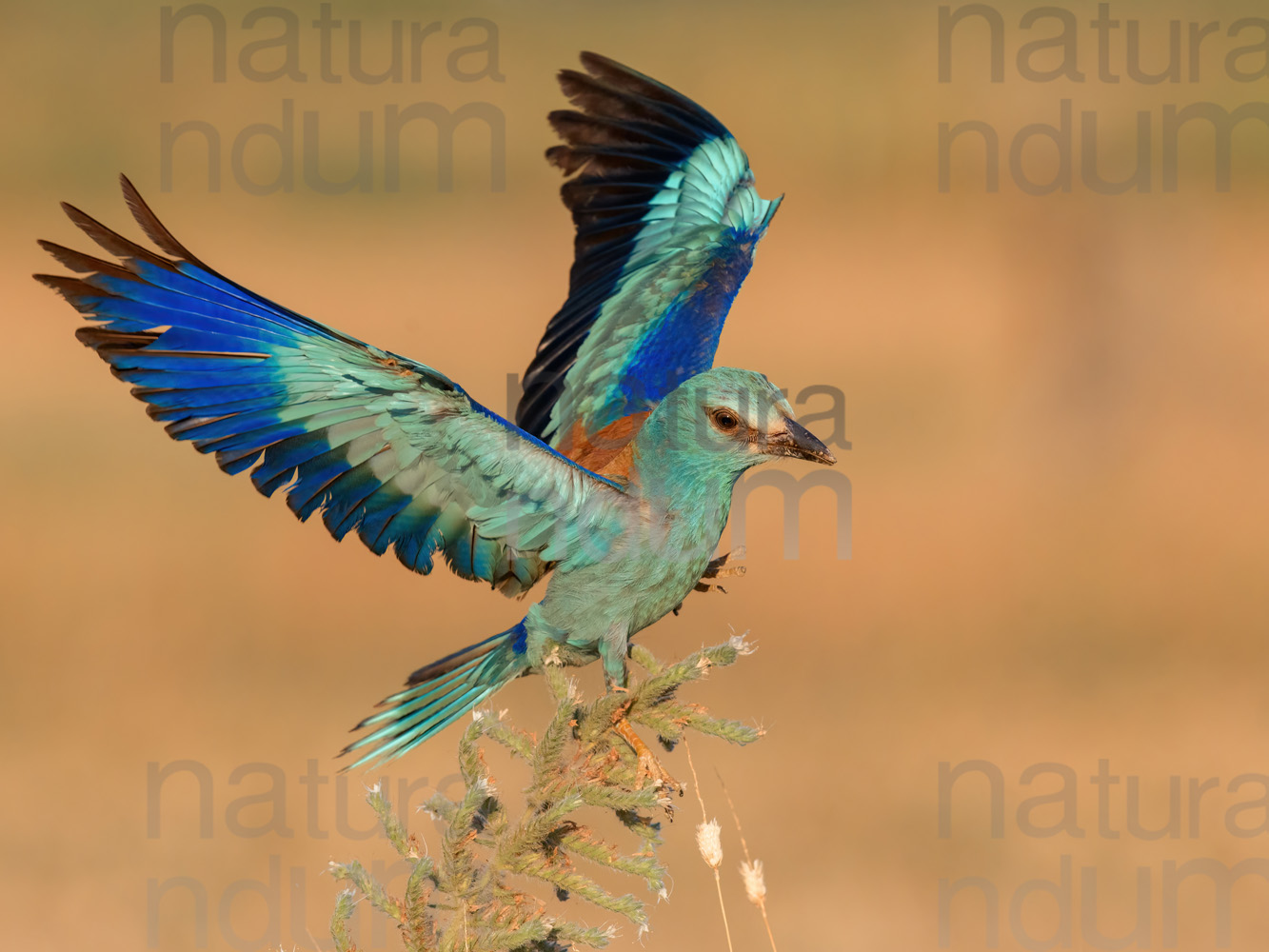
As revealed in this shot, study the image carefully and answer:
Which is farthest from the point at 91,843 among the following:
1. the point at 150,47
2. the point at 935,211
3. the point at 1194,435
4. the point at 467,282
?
the point at 150,47

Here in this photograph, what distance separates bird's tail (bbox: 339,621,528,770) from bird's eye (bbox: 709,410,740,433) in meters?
1.15

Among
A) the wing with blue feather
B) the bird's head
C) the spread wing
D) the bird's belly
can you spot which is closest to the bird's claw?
the bird's belly

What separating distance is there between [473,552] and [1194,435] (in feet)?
39.4

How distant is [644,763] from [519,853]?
0.69 metres

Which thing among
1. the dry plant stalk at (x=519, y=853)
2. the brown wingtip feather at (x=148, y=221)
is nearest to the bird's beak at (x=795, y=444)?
the dry plant stalk at (x=519, y=853)

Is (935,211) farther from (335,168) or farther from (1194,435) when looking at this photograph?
(335,168)

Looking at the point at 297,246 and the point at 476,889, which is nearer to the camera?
the point at 476,889

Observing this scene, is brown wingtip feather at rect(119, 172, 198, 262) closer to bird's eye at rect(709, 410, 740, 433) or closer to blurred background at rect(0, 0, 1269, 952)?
bird's eye at rect(709, 410, 740, 433)

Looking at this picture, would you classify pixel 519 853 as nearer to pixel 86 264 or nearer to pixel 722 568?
pixel 722 568

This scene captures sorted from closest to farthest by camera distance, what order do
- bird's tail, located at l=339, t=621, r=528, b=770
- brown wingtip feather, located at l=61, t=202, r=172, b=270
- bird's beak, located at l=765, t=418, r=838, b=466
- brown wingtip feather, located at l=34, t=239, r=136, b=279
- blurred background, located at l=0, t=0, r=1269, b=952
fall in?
1. brown wingtip feather, located at l=61, t=202, r=172, b=270
2. brown wingtip feather, located at l=34, t=239, r=136, b=279
3. bird's beak, located at l=765, t=418, r=838, b=466
4. bird's tail, located at l=339, t=621, r=528, b=770
5. blurred background, located at l=0, t=0, r=1269, b=952

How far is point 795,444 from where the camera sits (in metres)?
5.13

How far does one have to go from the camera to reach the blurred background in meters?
9.84

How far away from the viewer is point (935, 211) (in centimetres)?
1862

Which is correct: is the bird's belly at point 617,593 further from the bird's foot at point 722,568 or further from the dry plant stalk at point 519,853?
the dry plant stalk at point 519,853
